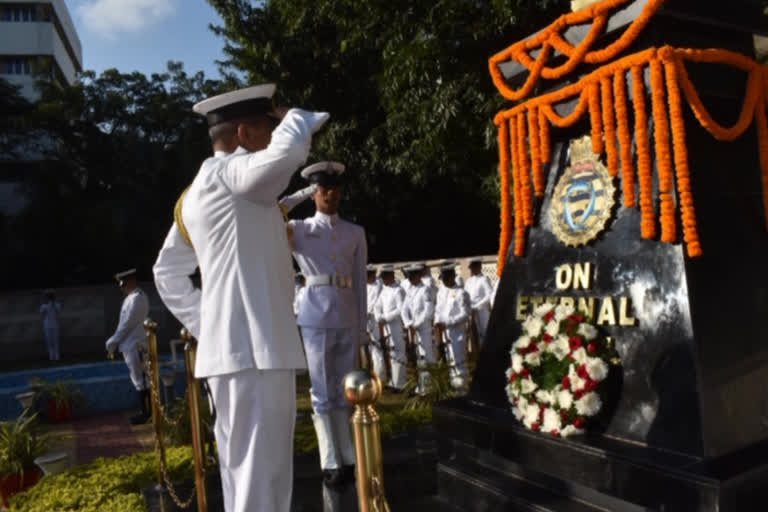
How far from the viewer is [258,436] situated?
2.89 metres

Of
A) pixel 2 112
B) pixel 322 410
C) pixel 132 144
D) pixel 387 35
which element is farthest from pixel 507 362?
pixel 2 112

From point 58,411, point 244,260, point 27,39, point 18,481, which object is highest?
point 27,39

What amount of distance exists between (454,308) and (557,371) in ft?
20.3

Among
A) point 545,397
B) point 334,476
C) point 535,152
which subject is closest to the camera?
point 545,397

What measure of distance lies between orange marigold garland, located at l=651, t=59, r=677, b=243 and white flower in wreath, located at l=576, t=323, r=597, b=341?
683 mm

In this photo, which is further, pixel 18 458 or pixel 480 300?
pixel 480 300

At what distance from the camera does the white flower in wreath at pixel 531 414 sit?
405 cm

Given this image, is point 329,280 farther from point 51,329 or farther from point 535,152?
point 51,329

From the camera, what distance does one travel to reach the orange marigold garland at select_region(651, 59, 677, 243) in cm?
367

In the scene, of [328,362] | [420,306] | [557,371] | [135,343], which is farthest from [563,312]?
[135,343]

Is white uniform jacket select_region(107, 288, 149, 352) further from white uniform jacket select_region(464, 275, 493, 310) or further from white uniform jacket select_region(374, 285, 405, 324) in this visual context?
white uniform jacket select_region(464, 275, 493, 310)

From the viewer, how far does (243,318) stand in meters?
2.97

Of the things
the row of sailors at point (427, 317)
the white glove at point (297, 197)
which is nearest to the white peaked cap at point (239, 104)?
the white glove at point (297, 197)

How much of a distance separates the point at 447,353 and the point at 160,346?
522 inches
